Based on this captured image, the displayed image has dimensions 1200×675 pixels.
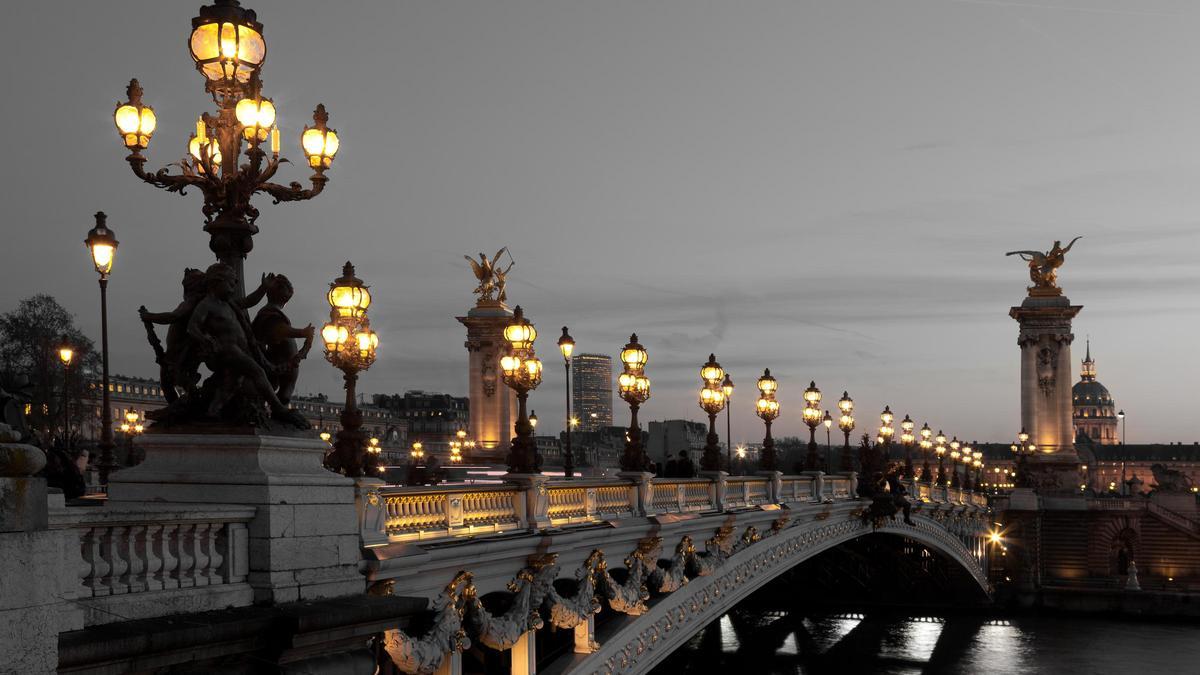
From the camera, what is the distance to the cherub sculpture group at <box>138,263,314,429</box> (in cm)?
1277

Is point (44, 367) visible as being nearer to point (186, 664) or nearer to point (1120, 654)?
point (1120, 654)

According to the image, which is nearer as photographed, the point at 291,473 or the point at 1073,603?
the point at 291,473

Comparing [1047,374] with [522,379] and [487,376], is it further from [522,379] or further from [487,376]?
[522,379]

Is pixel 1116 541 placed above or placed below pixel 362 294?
below

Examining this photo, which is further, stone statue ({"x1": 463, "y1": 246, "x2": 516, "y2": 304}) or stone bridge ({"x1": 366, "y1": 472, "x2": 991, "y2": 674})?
stone statue ({"x1": 463, "y1": 246, "x2": 516, "y2": 304})

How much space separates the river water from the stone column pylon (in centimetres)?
2906

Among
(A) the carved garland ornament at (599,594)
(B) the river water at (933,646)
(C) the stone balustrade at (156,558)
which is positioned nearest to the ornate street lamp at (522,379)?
(A) the carved garland ornament at (599,594)

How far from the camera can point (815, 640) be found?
66250 millimetres

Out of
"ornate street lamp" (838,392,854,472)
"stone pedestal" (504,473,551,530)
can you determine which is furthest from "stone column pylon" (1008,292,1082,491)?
"stone pedestal" (504,473,551,530)

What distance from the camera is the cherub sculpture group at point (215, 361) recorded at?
41.9ft

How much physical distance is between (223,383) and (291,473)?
1003mm

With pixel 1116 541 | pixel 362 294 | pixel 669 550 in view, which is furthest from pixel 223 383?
pixel 1116 541

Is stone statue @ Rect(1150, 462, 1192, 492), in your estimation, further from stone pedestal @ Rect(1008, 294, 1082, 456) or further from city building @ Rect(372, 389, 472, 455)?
city building @ Rect(372, 389, 472, 455)

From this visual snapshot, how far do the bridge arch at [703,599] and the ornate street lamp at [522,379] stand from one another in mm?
4330
